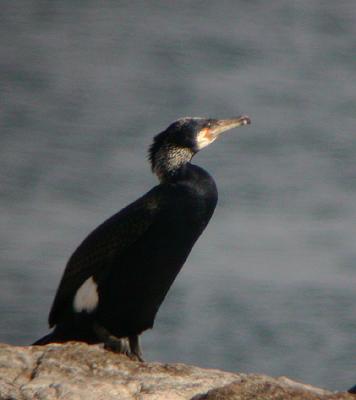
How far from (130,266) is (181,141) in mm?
910

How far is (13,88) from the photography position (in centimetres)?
2702

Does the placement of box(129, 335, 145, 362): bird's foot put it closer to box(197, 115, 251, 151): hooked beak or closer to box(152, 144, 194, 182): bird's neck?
box(152, 144, 194, 182): bird's neck

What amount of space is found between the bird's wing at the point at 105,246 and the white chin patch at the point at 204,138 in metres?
0.66

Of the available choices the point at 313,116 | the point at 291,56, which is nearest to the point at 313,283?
the point at 313,116

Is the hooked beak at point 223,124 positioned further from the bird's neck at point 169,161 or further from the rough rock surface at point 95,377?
the rough rock surface at point 95,377

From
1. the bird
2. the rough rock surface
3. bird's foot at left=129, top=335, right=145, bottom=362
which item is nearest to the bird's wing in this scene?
the bird

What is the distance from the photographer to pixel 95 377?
27.8 ft

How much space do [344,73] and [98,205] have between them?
652 centimetres

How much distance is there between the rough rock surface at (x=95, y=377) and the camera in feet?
26.9

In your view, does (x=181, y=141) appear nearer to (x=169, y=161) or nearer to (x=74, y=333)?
(x=169, y=161)

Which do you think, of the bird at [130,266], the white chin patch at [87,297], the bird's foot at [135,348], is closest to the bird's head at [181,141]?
the bird at [130,266]

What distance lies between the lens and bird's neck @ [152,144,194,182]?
36.4 feet

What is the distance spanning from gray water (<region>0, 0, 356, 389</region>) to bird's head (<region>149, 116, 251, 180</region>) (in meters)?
5.82

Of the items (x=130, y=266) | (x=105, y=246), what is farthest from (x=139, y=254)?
(x=105, y=246)
